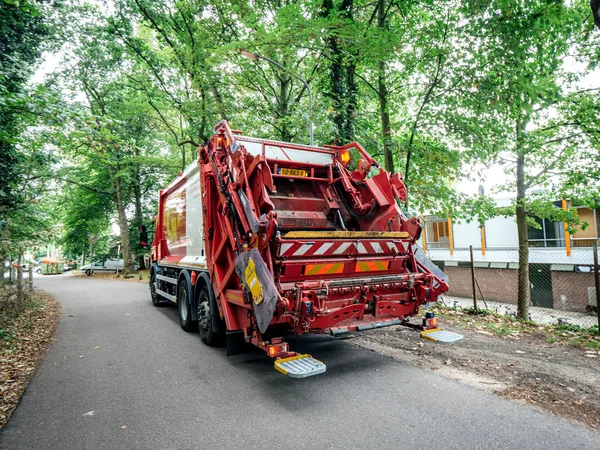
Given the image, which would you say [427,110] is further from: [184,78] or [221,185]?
[184,78]

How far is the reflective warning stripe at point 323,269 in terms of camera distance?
4.03 metres

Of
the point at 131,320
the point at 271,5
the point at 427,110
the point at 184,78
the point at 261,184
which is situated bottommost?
the point at 131,320

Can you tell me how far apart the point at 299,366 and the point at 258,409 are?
525mm

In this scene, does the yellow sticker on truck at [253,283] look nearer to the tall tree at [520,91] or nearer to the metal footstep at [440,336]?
the metal footstep at [440,336]

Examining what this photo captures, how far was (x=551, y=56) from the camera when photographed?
584cm

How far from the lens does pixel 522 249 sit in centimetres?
895

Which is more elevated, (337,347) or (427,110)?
(427,110)

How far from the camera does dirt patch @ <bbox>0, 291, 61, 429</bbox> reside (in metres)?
3.85

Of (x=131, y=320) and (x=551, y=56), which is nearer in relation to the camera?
(x=551, y=56)

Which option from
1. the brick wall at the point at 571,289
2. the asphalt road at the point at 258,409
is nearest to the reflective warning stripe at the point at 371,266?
the asphalt road at the point at 258,409

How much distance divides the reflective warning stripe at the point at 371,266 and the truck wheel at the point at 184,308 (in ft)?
10.1

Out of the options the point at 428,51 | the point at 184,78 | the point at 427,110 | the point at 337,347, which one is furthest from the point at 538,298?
the point at 184,78

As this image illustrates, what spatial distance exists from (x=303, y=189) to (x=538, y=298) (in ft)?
47.0

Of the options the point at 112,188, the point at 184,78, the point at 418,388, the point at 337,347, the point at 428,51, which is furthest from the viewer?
the point at 112,188
